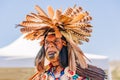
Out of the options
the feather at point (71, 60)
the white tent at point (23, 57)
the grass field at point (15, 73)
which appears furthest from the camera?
the grass field at point (15, 73)

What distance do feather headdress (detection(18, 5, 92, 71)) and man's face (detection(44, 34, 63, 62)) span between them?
0.14ft

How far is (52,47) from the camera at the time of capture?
2219mm

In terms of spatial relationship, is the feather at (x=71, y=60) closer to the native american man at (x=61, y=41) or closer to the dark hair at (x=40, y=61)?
the native american man at (x=61, y=41)

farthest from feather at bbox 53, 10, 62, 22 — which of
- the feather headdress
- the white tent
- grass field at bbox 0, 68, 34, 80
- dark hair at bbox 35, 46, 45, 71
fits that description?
grass field at bbox 0, 68, 34, 80

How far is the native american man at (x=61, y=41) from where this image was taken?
2185 mm

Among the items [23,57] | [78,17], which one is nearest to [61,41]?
[78,17]

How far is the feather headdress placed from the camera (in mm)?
2199

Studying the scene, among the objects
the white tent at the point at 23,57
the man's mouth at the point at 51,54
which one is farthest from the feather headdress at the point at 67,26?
the white tent at the point at 23,57

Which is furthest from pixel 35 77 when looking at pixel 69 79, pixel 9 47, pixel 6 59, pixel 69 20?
pixel 9 47

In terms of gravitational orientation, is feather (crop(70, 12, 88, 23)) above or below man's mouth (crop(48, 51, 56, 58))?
above

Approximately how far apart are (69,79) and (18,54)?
6.32 feet

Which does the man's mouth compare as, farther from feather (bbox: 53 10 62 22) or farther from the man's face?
feather (bbox: 53 10 62 22)

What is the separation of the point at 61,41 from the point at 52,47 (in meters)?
0.07

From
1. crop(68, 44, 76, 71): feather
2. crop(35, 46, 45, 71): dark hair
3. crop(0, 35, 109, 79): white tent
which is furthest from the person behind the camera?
crop(0, 35, 109, 79): white tent
